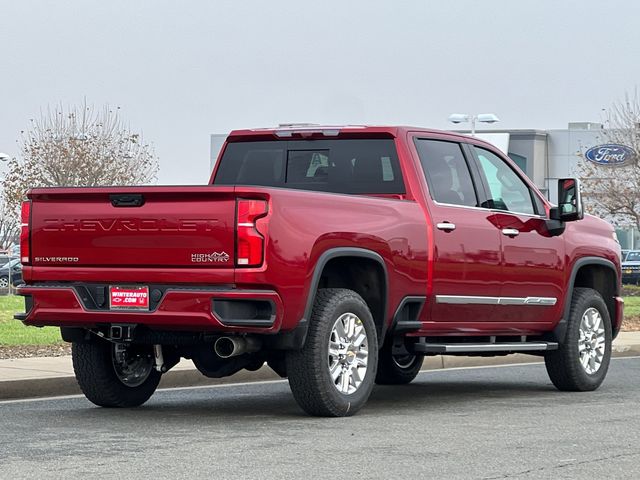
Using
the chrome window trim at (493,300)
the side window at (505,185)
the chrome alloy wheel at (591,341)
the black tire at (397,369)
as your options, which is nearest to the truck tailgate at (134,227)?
the chrome window trim at (493,300)

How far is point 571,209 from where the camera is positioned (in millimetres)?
12359

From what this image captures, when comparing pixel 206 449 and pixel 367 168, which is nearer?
pixel 206 449

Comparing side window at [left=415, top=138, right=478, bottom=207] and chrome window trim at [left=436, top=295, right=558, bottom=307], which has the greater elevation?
side window at [left=415, top=138, right=478, bottom=207]

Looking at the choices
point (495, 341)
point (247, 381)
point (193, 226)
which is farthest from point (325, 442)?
point (247, 381)

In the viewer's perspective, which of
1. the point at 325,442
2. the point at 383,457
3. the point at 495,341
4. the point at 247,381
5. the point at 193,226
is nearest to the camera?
the point at 383,457

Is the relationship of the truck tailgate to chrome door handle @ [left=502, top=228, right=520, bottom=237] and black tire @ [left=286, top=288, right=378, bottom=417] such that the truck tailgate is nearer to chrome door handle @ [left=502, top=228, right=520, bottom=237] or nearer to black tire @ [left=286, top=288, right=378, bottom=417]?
black tire @ [left=286, top=288, right=378, bottom=417]

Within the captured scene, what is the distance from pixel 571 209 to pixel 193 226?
4.11 m

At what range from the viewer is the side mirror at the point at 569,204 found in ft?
40.5

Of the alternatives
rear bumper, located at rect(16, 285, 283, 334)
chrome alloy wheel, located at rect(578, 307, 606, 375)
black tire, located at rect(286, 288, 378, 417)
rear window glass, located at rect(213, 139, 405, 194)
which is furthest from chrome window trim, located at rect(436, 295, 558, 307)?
rear bumper, located at rect(16, 285, 283, 334)

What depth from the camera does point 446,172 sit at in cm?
1173

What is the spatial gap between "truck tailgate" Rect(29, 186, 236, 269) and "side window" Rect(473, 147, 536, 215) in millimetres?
3376

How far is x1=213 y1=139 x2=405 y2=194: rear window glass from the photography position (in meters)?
11.4

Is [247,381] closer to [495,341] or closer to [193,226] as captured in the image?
[495,341]

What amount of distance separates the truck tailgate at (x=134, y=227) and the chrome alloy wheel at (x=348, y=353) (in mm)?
1129
